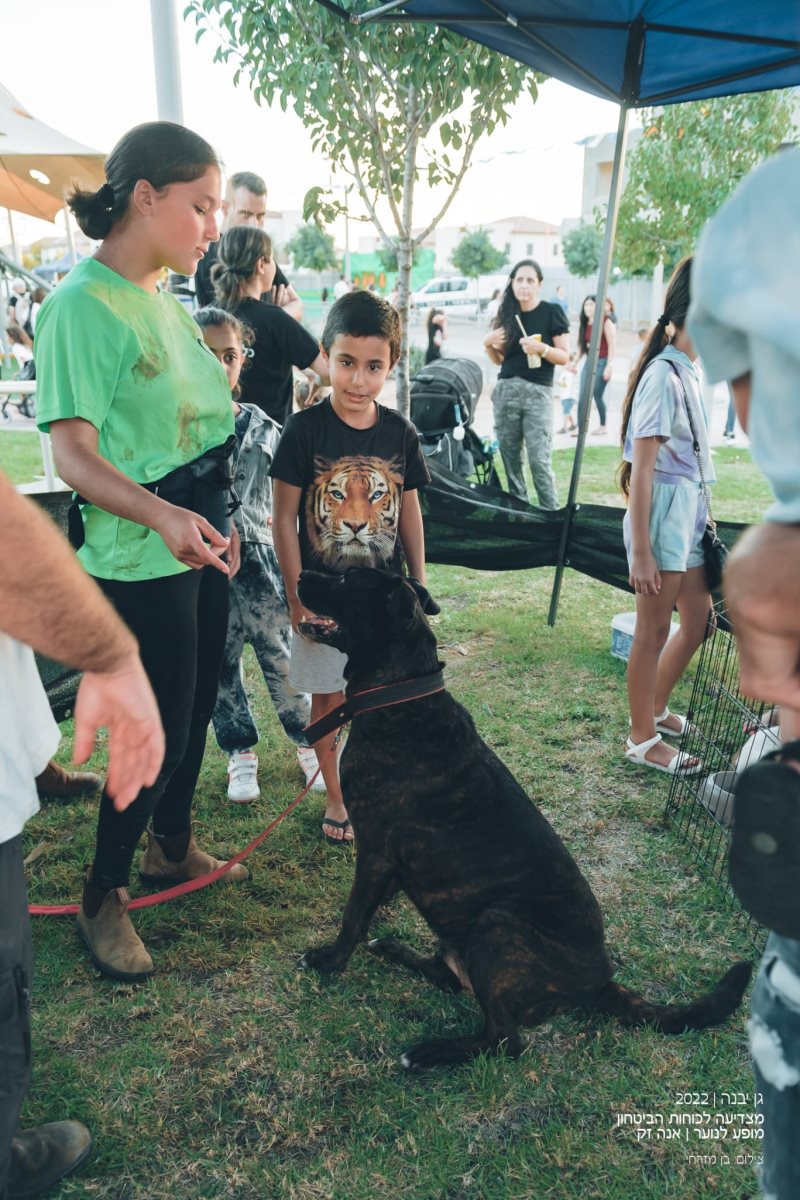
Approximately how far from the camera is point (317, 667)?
10.3ft

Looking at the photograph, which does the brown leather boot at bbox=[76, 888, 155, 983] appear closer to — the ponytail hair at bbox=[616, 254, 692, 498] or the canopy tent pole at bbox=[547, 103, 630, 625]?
the ponytail hair at bbox=[616, 254, 692, 498]

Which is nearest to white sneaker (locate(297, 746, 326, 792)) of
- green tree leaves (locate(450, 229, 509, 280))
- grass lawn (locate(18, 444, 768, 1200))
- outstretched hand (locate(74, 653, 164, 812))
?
grass lawn (locate(18, 444, 768, 1200))

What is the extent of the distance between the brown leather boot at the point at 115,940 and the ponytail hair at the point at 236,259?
2.58 metres

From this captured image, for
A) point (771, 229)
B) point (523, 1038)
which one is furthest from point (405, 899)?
point (771, 229)

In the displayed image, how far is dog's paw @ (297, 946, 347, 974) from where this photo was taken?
2.58 metres

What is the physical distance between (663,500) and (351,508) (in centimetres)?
148

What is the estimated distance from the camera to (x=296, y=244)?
5766 centimetres

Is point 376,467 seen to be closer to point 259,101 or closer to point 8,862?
point 8,862

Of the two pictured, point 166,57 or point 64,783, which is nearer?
point 64,783

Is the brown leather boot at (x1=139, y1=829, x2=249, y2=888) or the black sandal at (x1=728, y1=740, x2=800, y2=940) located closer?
the black sandal at (x1=728, y1=740, x2=800, y2=940)

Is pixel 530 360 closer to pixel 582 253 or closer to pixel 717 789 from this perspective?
pixel 717 789

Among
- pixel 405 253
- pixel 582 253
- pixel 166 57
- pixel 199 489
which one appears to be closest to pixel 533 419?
pixel 405 253

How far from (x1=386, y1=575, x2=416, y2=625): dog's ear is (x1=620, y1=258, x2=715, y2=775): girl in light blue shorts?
Answer: 4.87 feet

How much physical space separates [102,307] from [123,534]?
604 millimetres
